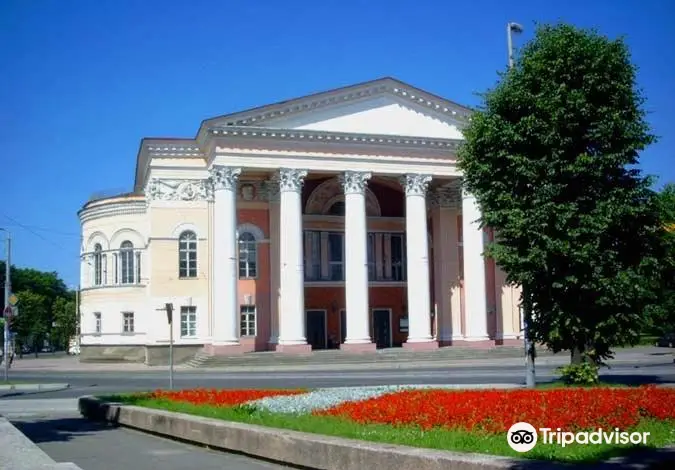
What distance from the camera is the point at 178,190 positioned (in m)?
45.2

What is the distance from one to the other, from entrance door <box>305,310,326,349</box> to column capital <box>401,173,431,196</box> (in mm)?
9686

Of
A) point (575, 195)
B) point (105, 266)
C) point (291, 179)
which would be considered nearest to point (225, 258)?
point (291, 179)

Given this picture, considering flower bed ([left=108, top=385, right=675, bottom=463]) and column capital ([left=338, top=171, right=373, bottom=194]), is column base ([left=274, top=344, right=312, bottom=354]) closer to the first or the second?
column capital ([left=338, top=171, right=373, bottom=194])

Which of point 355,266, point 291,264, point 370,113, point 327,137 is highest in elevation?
point 370,113

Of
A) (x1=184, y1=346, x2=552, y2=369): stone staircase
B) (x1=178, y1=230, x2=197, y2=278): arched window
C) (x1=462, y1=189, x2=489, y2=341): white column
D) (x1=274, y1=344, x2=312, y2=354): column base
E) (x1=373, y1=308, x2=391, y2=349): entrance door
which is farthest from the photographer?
(x1=373, y1=308, x2=391, y2=349): entrance door

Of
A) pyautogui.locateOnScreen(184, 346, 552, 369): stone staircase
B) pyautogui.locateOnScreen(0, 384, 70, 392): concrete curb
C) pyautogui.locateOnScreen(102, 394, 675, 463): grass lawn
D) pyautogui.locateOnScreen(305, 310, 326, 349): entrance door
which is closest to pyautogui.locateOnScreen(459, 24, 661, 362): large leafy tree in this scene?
pyautogui.locateOnScreen(102, 394, 675, 463): grass lawn

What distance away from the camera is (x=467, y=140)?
21.2 metres

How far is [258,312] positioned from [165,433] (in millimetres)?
33070

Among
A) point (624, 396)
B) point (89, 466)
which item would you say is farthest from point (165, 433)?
point (624, 396)

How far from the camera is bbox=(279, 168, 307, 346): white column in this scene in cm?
4244

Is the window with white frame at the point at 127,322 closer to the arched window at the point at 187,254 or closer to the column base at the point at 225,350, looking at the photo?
the arched window at the point at 187,254

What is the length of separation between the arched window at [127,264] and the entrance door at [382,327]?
15.5 m

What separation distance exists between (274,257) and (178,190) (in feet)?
22.2

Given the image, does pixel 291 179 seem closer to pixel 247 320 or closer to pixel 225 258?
pixel 225 258
